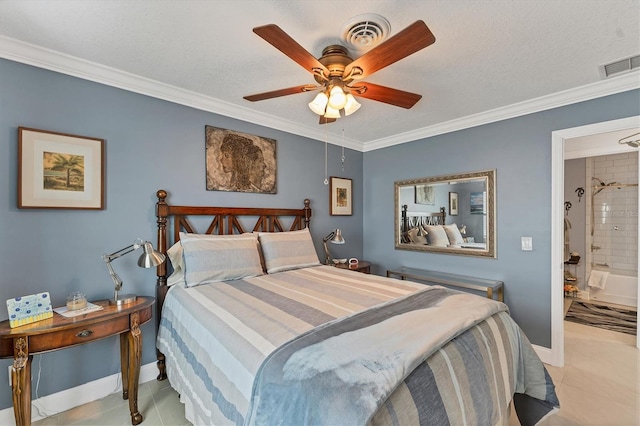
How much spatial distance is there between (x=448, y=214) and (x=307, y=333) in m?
2.76

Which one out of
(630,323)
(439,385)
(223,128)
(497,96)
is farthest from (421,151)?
(630,323)

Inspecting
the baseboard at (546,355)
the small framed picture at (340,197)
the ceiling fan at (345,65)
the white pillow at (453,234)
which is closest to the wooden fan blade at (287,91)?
the ceiling fan at (345,65)

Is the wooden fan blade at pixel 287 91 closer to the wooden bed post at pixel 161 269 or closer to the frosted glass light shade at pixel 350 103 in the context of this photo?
the frosted glass light shade at pixel 350 103

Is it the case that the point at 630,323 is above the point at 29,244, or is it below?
below

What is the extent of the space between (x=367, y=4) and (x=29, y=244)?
102 inches

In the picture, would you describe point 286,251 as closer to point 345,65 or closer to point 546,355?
point 345,65

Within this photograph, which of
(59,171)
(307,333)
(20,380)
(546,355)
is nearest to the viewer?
(307,333)

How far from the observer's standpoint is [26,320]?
62.6 inches

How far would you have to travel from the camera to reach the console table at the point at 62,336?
4.84ft

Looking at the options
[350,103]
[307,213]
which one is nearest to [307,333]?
[350,103]

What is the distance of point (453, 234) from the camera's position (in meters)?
3.40

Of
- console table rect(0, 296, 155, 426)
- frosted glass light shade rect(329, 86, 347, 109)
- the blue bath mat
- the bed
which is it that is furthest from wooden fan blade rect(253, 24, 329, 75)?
the blue bath mat

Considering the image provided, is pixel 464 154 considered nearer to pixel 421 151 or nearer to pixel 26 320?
pixel 421 151

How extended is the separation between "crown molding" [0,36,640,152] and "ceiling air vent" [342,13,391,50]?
155 centimetres
